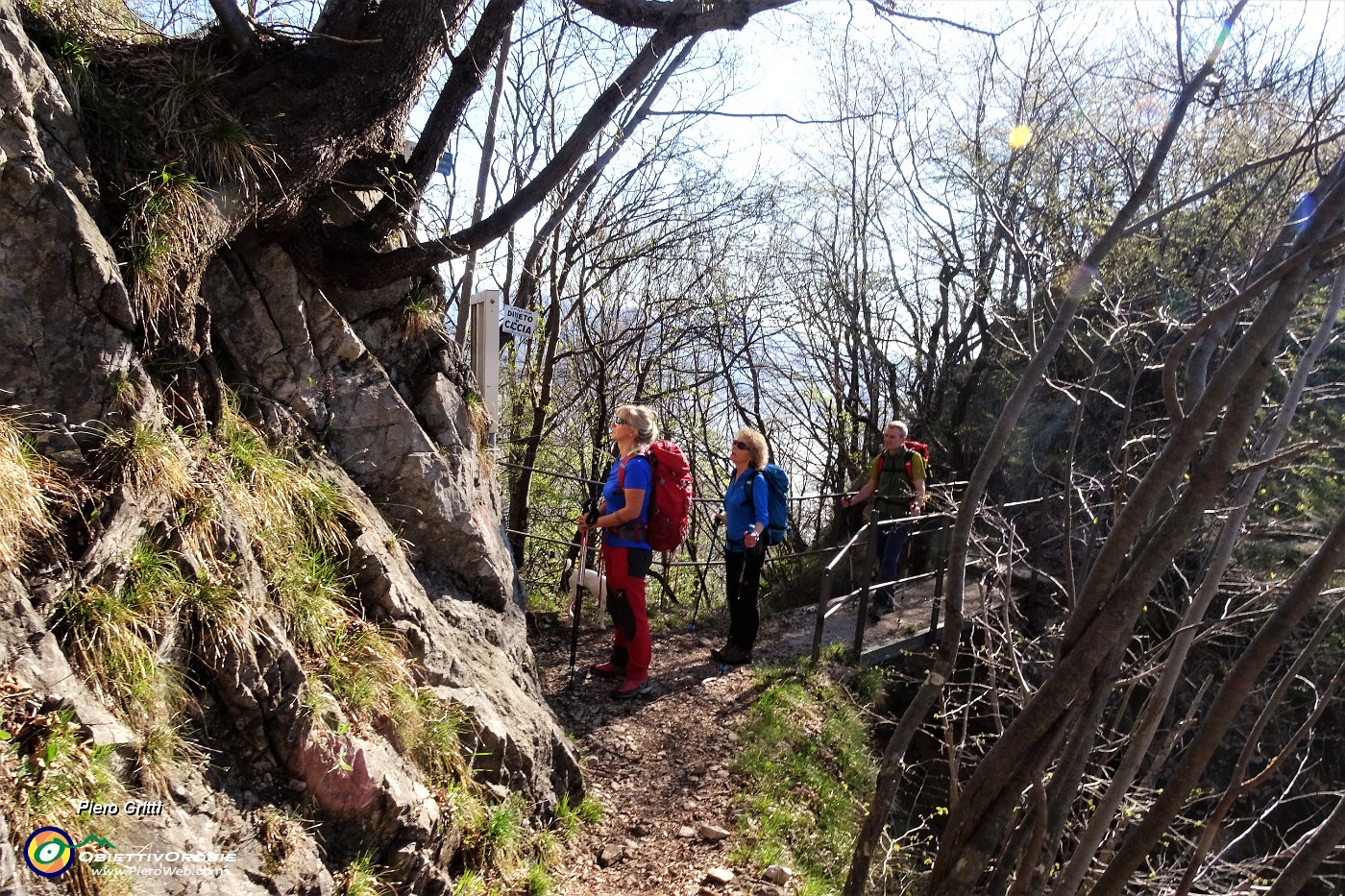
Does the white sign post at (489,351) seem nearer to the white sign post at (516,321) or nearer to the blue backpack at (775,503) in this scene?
the white sign post at (516,321)

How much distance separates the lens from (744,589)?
6.40 meters

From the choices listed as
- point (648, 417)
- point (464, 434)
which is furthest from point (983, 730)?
point (464, 434)

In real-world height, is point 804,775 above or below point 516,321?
below

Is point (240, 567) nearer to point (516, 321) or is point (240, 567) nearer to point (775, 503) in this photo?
point (516, 321)

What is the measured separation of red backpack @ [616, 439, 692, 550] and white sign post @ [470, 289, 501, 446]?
1126 millimetres

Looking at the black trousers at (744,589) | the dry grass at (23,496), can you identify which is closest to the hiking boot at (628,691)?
the black trousers at (744,589)

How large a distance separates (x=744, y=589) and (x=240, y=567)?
13.1 ft

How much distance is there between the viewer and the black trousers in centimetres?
621

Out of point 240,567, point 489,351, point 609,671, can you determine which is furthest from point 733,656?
point 240,567

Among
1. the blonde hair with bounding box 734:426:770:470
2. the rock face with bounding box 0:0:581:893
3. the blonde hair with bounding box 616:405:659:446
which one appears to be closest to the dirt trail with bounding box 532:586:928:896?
the rock face with bounding box 0:0:581:893

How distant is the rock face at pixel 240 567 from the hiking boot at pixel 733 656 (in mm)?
2410

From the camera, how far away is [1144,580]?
252 cm

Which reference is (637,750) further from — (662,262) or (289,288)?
(662,262)

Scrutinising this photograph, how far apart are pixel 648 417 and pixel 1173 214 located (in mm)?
6645
